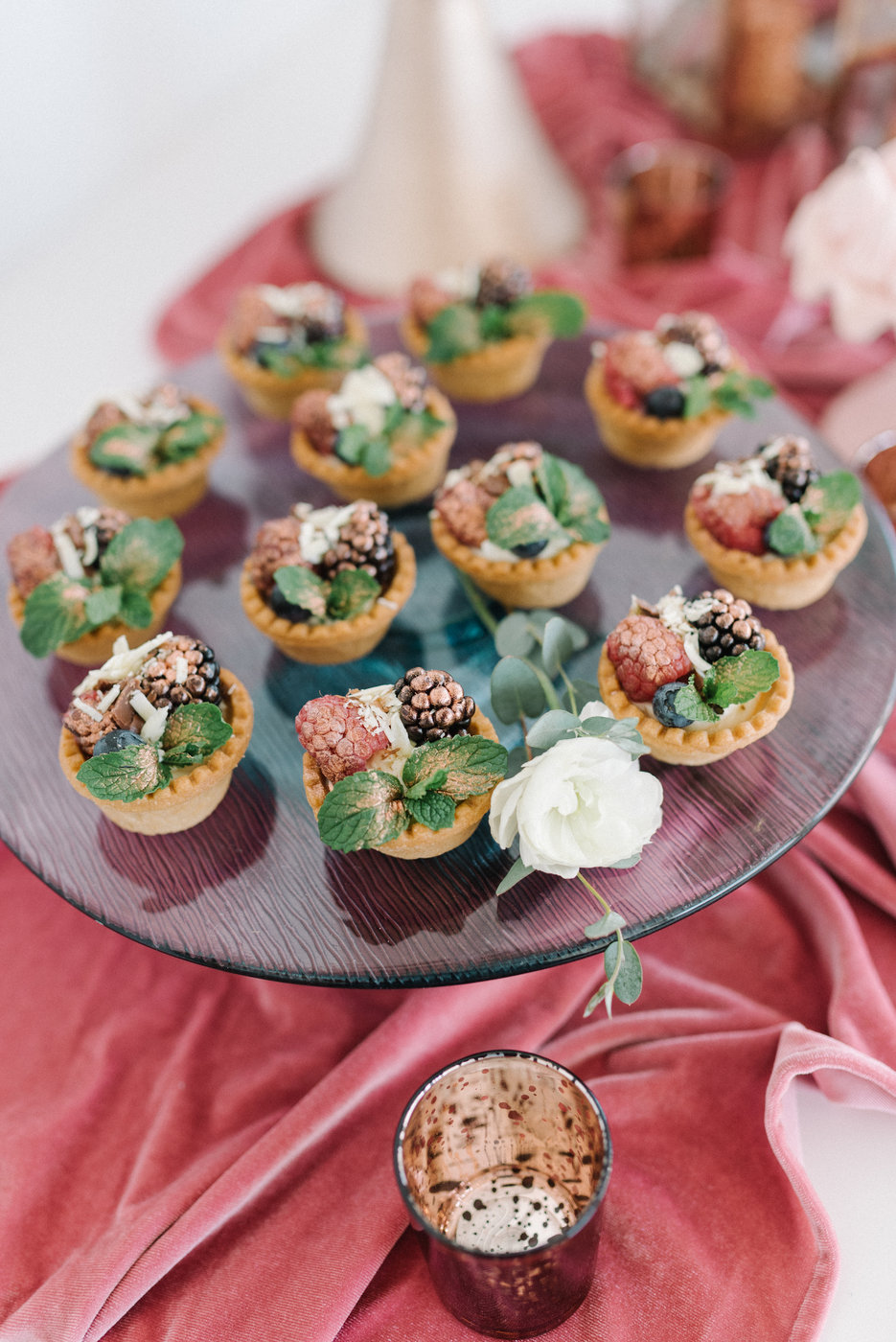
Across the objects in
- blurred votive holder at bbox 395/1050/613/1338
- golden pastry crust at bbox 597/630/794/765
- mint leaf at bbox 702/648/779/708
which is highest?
mint leaf at bbox 702/648/779/708

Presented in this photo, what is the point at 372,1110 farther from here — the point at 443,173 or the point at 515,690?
the point at 443,173

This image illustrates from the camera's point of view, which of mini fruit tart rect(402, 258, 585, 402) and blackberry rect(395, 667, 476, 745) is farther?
mini fruit tart rect(402, 258, 585, 402)

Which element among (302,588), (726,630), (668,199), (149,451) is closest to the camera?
(726,630)

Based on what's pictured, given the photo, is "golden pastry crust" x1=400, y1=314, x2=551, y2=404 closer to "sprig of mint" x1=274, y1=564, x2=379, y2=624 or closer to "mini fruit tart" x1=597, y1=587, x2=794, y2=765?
"sprig of mint" x1=274, y1=564, x2=379, y2=624

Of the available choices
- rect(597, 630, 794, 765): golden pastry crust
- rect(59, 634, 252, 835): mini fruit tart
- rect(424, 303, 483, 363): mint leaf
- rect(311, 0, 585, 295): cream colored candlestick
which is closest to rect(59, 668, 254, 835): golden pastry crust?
rect(59, 634, 252, 835): mini fruit tart

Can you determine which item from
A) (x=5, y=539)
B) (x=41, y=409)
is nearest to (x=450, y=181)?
(x=41, y=409)

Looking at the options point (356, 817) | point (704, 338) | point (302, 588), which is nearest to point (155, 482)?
point (302, 588)
